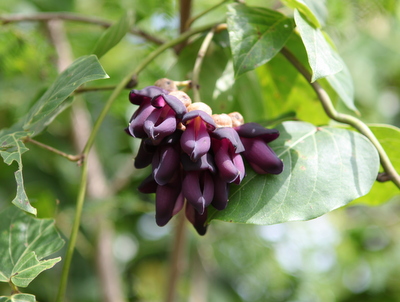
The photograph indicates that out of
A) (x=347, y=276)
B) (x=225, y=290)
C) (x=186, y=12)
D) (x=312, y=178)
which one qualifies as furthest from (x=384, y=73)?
(x=312, y=178)

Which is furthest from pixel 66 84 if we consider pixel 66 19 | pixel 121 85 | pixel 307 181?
pixel 66 19

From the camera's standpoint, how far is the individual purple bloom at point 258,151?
1.75 ft

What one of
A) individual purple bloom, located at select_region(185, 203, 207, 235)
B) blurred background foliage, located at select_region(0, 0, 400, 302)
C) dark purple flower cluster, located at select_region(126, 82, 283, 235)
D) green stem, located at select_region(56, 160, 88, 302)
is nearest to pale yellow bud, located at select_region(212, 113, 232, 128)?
dark purple flower cluster, located at select_region(126, 82, 283, 235)

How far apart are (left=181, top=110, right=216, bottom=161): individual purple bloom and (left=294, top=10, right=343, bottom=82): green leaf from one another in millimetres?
127

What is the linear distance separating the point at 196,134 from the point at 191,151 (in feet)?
0.09

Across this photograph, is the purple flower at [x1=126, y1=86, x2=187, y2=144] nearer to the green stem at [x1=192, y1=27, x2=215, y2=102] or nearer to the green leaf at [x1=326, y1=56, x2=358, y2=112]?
the green stem at [x1=192, y1=27, x2=215, y2=102]

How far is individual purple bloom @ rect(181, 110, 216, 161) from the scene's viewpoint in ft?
→ 1.58

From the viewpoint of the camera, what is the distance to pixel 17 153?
54cm

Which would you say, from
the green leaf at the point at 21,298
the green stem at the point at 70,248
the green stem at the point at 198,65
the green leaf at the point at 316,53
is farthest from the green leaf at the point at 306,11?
the green leaf at the point at 21,298

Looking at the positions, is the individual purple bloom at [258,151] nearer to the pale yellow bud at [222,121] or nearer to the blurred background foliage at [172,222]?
the pale yellow bud at [222,121]

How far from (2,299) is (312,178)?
1.24ft

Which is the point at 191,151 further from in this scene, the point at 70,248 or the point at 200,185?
the point at 70,248

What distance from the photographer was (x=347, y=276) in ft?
5.19

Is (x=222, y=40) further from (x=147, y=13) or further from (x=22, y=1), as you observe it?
(x=22, y=1)
